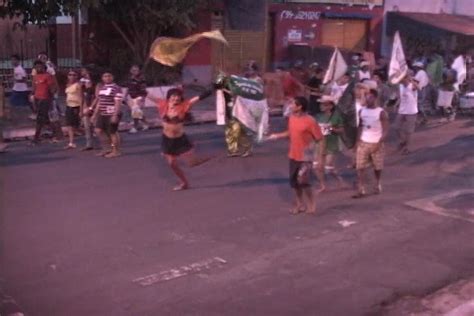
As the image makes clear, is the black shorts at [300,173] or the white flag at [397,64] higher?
the white flag at [397,64]

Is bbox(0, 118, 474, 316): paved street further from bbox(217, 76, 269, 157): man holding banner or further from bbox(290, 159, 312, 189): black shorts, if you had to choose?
bbox(217, 76, 269, 157): man holding banner

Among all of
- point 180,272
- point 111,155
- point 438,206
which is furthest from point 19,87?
point 180,272

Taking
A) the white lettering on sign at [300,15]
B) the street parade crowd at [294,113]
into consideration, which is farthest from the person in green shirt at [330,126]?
the white lettering on sign at [300,15]

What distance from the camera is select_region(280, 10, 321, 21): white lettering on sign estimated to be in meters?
26.9

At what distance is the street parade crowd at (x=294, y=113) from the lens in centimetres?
941

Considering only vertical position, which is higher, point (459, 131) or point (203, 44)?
point (203, 44)

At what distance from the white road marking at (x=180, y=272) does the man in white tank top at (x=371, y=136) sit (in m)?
3.48

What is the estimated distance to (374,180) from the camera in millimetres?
11008

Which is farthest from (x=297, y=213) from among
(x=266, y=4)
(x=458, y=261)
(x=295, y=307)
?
(x=266, y=4)

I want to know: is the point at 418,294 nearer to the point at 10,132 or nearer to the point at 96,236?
the point at 96,236

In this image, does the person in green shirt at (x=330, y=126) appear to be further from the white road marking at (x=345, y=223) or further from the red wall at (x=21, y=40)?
the red wall at (x=21, y=40)

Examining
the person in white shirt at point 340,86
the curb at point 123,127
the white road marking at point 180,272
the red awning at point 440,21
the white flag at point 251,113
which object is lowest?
the curb at point 123,127

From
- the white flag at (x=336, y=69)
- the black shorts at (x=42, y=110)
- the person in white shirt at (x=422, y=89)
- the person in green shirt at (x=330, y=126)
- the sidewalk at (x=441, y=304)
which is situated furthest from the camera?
the person in white shirt at (x=422, y=89)

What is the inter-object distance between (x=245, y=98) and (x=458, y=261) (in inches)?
246
